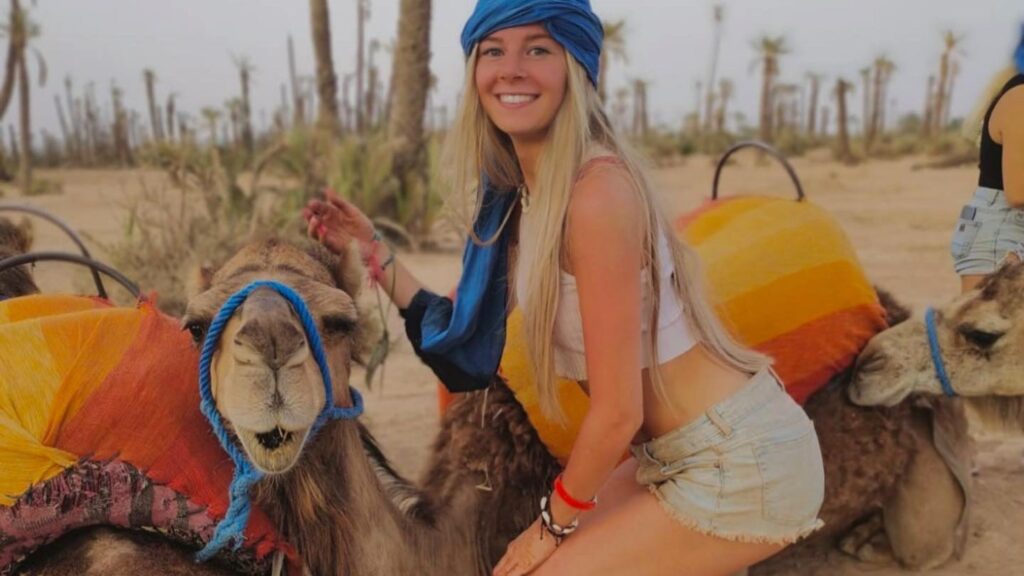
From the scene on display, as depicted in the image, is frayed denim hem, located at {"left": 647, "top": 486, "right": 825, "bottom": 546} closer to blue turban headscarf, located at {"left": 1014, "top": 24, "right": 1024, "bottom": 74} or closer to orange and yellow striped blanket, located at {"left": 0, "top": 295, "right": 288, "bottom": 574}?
orange and yellow striped blanket, located at {"left": 0, "top": 295, "right": 288, "bottom": 574}

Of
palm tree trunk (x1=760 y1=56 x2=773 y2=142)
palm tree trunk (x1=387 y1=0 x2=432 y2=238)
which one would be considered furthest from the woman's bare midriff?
palm tree trunk (x1=760 y1=56 x2=773 y2=142)

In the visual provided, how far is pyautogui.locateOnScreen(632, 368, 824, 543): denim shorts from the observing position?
2414 mm

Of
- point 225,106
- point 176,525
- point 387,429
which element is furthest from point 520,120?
point 225,106

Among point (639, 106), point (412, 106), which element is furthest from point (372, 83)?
point (412, 106)

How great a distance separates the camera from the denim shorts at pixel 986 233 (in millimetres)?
3928

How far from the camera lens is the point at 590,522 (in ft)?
8.30

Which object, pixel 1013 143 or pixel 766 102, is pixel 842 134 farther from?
pixel 1013 143

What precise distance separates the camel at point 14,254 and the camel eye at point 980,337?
12.2ft

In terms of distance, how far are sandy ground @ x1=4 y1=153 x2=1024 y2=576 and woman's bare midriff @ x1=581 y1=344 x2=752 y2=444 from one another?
44cm

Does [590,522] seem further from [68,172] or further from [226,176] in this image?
[68,172]

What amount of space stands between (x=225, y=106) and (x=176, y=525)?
1752 inches

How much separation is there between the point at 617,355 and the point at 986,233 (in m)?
2.52

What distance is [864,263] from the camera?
11641mm

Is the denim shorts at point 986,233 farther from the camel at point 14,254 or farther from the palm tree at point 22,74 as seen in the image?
the palm tree at point 22,74
